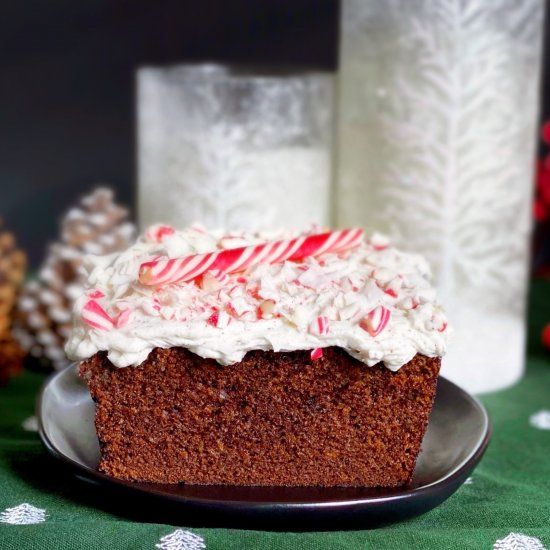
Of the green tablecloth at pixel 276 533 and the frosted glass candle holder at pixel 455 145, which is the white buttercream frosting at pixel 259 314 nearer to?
the green tablecloth at pixel 276 533

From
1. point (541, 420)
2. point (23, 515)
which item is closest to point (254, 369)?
point (23, 515)

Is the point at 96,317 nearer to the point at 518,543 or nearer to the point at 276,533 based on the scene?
the point at 276,533

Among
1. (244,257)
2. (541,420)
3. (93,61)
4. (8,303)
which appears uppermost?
(93,61)

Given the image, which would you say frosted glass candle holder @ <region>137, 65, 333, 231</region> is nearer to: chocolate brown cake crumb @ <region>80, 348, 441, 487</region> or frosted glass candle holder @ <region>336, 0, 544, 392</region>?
frosted glass candle holder @ <region>336, 0, 544, 392</region>

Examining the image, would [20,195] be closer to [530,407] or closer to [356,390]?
[530,407]

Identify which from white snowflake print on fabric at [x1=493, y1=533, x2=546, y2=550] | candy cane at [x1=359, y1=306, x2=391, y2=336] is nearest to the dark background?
candy cane at [x1=359, y1=306, x2=391, y2=336]

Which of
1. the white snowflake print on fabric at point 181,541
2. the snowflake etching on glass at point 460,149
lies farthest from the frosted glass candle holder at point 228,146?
the white snowflake print on fabric at point 181,541

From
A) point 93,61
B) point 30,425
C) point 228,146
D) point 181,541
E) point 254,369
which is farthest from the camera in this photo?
point 93,61
